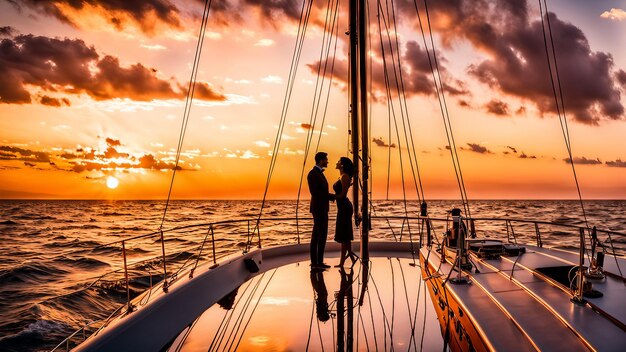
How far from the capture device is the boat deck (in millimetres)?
2699

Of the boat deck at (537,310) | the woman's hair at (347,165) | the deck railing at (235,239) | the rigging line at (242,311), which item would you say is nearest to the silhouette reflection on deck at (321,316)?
the rigging line at (242,311)

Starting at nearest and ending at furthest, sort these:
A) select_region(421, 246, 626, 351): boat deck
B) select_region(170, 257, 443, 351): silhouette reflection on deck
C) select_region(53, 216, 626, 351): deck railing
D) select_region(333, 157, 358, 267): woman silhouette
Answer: select_region(421, 246, 626, 351): boat deck, select_region(170, 257, 443, 351): silhouette reflection on deck, select_region(53, 216, 626, 351): deck railing, select_region(333, 157, 358, 267): woman silhouette

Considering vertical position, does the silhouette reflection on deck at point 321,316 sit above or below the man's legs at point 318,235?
below

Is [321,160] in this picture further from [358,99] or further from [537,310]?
[537,310]

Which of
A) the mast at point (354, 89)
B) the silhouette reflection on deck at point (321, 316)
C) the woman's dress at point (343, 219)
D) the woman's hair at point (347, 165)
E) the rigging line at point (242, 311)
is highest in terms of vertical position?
the mast at point (354, 89)

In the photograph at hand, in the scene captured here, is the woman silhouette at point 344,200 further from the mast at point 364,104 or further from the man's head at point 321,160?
the man's head at point 321,160

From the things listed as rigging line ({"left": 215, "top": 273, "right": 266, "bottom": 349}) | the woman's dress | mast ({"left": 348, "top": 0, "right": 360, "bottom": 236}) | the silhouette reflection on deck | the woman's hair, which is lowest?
rigging line ({"left": 215, "top": 273, "right": 266, "bottom": 349})

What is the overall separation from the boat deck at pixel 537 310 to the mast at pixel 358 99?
8.57 feet

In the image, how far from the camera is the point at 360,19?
7148 millimetres

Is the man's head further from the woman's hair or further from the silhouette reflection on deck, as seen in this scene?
the silhouette reflection on deck

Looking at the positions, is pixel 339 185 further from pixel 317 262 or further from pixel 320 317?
pixel 320 317

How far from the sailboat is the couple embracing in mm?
278

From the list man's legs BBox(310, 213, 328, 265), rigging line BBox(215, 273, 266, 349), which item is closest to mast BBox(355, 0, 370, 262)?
man's legs BBox(310, 213, 328, 265)

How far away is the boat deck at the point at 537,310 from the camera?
106 inches
